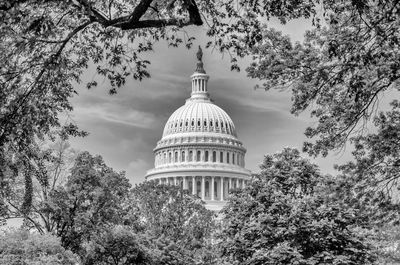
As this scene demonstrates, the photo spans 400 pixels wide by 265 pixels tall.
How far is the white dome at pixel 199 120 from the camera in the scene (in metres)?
161

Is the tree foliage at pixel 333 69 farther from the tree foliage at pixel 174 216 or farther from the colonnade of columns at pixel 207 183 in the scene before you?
the colonnade of columns at pixel 207 183

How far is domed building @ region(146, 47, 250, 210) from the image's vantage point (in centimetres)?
15275

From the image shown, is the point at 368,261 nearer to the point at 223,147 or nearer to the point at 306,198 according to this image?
the point at 306,198

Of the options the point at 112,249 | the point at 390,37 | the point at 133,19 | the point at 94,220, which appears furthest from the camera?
the point at 112,249

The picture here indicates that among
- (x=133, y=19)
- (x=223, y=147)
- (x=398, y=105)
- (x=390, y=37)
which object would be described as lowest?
(x=133, y=19)

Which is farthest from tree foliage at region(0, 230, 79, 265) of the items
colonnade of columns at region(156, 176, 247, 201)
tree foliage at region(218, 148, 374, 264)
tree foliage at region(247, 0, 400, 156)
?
colonnade of columns at region(156, 176, 247, 201)

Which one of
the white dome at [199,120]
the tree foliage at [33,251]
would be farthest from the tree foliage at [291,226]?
the white dome at [199,120]

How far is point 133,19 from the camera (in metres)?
10.9

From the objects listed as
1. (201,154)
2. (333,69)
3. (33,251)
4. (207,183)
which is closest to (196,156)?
(201,154)

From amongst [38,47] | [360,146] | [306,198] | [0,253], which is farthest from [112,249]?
[38,47]

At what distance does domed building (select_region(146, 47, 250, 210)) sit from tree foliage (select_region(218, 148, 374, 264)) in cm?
11152

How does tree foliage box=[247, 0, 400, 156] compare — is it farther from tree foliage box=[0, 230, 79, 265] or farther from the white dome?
the white dome

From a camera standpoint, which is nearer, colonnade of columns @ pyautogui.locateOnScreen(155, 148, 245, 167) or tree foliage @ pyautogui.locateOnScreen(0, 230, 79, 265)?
tree foliage @ pyautogui.locateOnScreen(0, 230, 79, 265)

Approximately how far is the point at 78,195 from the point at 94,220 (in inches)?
69.3
